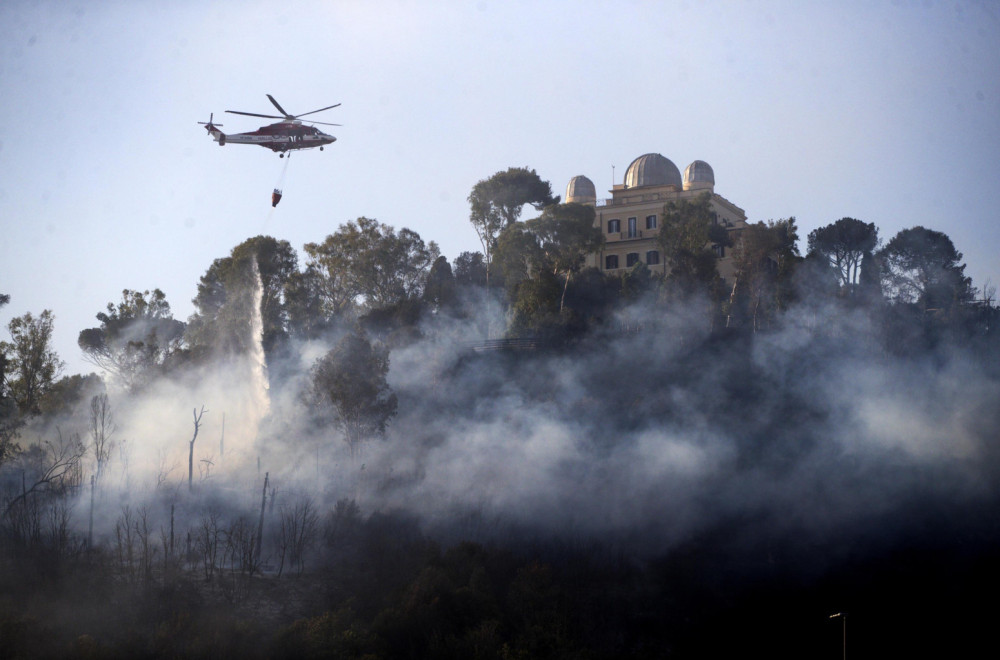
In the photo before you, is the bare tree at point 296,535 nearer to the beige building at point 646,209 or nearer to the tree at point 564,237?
the tree at point 564,237

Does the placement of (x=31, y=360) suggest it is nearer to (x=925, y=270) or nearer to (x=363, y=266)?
(x=363, y=266)

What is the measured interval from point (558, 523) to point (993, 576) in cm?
1883

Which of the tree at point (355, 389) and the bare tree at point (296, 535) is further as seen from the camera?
the tree at point (355, 389)

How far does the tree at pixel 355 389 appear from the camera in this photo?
41406 mm

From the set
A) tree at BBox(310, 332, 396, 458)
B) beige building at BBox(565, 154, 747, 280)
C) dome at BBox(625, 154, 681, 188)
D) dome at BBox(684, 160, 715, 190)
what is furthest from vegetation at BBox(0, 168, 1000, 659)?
dome at BBox(625, 154, 681, 188)

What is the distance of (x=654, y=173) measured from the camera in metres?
81.2

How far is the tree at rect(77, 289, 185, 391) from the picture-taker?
63.5 meters

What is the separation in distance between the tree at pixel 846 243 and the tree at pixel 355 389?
3907 cm

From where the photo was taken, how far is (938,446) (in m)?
48.2

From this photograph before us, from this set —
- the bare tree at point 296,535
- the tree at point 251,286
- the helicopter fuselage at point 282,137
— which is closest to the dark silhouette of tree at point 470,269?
the tree at point 251,286

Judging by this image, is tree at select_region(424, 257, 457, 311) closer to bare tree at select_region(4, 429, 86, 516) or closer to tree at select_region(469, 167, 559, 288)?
tree at select_region(469, 167, 559, 288)

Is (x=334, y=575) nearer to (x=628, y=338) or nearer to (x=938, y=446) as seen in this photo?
(x=628, y=338)

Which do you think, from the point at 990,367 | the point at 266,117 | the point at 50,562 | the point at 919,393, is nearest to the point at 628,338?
the point at 919,393

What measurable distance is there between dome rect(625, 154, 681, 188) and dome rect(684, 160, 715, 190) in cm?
111
